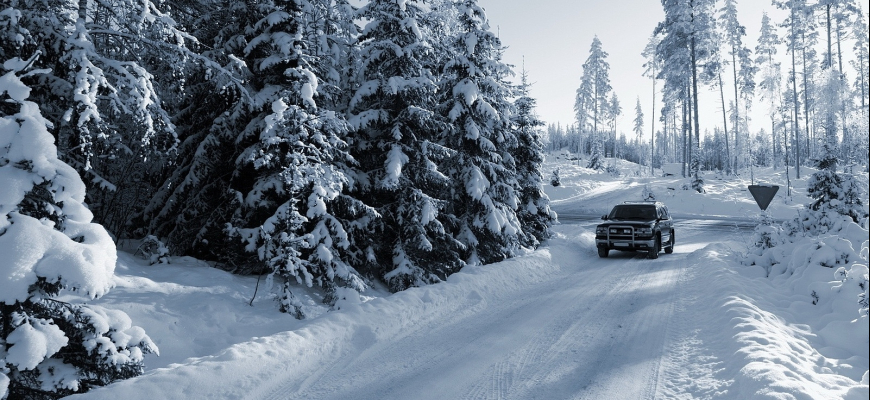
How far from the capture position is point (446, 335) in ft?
24.3

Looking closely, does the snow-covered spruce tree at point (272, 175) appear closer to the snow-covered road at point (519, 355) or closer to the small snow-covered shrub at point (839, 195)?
the snow-covered road at point (519, 355)

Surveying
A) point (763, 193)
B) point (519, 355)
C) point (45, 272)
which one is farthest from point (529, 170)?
point (45, 272)

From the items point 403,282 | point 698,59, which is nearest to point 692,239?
point 403,282

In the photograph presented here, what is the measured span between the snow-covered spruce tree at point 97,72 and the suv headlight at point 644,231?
1416 centimetres

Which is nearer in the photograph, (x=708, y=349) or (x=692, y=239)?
(x=708, y=349)

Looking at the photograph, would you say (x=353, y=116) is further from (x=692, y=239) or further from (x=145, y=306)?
(x=692, y=239)

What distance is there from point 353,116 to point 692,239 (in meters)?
17.4

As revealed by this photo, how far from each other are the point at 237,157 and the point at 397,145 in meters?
3.75

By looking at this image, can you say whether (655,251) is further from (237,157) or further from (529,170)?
(237,157)

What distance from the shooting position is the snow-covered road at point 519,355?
17.3ft

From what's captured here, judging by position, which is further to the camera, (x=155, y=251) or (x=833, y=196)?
(x=833, y=196)

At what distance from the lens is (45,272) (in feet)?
11.9

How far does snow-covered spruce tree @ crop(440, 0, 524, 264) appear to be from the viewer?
13547 millimetres

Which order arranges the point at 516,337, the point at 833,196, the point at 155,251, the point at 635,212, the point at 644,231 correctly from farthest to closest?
1. the point at 635,212
2. the point at 644,231
3. the point at 833,196
4. the point at 155,251
5. the point at 516,337
